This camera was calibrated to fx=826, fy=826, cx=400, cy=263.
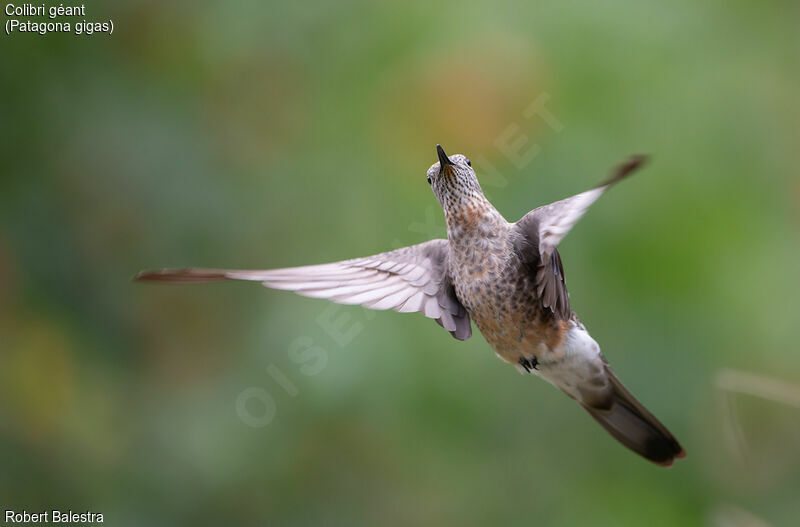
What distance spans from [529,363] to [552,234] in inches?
24.4

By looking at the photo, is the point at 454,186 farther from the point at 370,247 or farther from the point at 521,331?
the point at 370,247

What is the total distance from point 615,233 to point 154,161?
159 centimetres

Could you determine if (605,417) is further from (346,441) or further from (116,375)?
(116,375)

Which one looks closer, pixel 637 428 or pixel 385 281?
pixel 385 281

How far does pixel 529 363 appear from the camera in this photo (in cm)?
155

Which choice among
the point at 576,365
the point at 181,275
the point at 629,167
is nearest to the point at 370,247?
→ the point at 576,365

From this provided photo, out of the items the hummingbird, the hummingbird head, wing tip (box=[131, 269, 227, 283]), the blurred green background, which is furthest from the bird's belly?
the blurred green background

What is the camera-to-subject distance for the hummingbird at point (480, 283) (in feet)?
4.00

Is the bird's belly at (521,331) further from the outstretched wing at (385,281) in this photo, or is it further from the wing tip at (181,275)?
the wing tip at (181,275)

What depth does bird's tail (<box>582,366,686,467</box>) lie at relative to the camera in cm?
170

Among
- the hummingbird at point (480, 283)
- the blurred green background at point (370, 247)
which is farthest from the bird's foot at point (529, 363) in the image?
the blurred green background at point (370, 247)

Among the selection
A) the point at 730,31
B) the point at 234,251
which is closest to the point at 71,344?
the point at 234,251

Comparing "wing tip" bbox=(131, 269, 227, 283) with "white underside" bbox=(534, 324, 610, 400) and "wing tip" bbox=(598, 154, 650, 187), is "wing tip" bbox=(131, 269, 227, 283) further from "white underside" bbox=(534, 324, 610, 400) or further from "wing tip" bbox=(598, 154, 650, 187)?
"white underside" bbox=(534, 324, 610, 400)

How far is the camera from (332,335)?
255 centimetres
